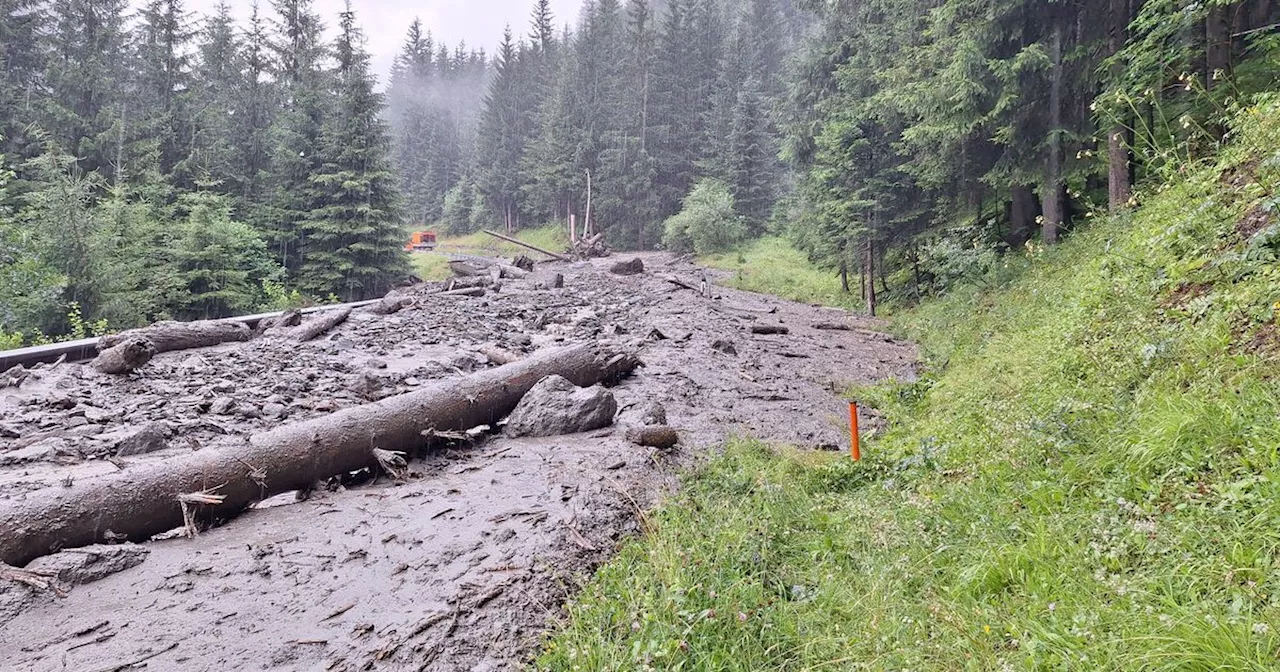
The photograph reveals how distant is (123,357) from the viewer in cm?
995

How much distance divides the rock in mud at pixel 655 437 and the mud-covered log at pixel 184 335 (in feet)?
30.7

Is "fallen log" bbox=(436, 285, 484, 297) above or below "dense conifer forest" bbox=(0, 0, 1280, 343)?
below

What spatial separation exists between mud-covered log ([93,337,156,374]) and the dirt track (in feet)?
0.76

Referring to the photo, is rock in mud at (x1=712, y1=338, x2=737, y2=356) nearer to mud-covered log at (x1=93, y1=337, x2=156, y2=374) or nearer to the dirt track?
the dirt track

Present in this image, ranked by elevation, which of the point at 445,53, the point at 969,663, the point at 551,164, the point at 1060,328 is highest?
the point at 445,53

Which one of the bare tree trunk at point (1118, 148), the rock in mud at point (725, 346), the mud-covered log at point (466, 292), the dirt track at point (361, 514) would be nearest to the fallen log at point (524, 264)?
the mud-covered log at point (466, 292)

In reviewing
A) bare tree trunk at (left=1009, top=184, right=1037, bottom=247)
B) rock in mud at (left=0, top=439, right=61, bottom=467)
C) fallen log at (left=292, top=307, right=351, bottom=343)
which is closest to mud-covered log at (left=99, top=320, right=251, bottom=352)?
fallen log at (left=292, top=307, right=351, bottom=343)

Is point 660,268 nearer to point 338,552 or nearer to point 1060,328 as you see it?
point 1060,328

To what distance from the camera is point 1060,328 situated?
22.0 ft

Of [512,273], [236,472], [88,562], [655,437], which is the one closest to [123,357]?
[236,472]

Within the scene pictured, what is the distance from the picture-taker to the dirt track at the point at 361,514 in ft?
11.6

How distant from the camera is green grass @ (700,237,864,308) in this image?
23531 millimetres

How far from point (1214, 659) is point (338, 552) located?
4.93 metres

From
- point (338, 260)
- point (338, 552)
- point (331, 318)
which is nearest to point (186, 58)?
point (338, 260)
